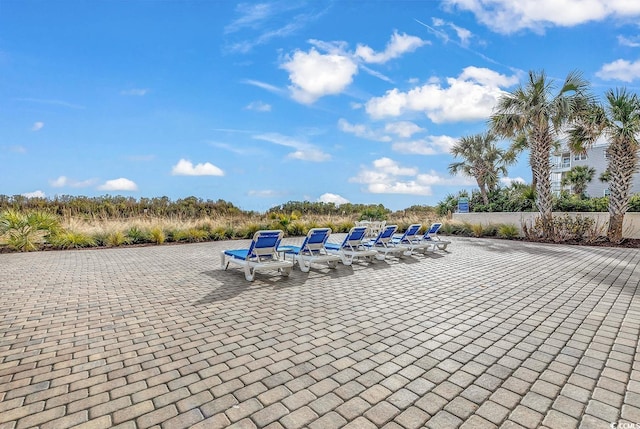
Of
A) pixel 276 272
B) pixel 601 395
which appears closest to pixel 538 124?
pixel 276 272

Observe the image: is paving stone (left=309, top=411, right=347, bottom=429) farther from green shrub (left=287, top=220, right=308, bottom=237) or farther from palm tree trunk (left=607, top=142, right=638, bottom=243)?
palm tree trunk (left=607, top=142, right=638, bottom=243)

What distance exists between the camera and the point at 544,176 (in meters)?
14.6

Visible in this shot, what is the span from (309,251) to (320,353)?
15.1 ft

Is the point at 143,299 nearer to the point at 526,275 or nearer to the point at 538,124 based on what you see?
the point at 526,275

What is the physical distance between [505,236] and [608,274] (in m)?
9.05

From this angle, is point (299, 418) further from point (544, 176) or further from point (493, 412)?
point (544, 176)

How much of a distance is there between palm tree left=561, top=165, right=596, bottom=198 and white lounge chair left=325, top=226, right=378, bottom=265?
3478cm

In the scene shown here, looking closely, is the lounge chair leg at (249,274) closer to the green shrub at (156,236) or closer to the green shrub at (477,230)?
the green shrub at (156,236)

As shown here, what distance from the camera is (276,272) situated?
7.55 meters

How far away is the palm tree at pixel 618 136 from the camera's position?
12648mm

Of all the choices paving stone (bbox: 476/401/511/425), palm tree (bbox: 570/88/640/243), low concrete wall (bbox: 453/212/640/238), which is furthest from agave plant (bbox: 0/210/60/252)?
palm tree (bbox: 570/88/640/243)

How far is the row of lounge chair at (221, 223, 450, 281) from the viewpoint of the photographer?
6871 millimetres

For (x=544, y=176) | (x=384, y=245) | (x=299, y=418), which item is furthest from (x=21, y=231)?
(x=544, y=176)

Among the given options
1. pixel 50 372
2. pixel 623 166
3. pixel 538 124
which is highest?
pixel 538 124
